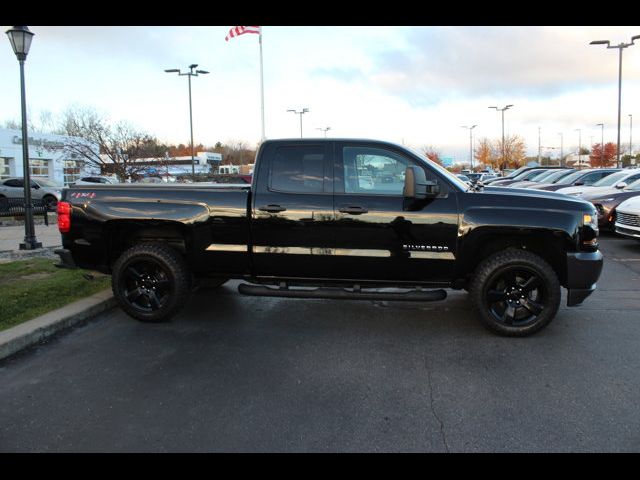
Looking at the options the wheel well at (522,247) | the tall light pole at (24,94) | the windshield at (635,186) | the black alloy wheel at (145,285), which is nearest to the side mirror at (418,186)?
the wheel well at (522,247)

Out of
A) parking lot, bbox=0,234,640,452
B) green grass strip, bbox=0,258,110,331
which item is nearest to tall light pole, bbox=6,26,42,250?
green grass strip, bbox=0,258,110,331

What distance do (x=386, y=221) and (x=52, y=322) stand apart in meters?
3.62

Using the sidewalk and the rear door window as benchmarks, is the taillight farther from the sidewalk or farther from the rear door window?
the sidewalk

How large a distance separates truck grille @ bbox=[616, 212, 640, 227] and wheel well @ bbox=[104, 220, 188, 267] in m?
8.80

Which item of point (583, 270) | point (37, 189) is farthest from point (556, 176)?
point (37, 189)

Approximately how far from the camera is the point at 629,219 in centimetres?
979

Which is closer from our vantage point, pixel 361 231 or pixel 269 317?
pixel 361 231

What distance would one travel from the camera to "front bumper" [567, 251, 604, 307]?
4.77m

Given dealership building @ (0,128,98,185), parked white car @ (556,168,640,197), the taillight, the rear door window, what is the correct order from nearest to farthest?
1. the rear door window
2. the taillight
3. parked white car @ (556,168,640,197)
4. dealership building @ (0,128,98,185)
